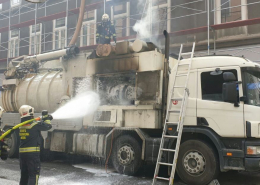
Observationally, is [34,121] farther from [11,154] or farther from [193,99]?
[11,154]

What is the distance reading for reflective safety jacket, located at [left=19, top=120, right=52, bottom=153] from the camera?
4.84 m

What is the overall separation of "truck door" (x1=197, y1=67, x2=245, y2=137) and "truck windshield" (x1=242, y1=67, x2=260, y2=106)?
0.11 meters

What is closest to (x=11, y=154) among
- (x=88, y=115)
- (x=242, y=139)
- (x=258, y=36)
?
(x=88, y=115)

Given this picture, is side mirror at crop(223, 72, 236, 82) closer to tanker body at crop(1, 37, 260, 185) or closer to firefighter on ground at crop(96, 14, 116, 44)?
tanker body at crop(1, 37, 260, 185)

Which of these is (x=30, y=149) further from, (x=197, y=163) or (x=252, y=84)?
(x=252, y=84)

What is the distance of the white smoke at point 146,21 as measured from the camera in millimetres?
12593

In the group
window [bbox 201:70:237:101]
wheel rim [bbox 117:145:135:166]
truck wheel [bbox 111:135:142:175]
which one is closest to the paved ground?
truck wheel [bbox 111:135:142:175]

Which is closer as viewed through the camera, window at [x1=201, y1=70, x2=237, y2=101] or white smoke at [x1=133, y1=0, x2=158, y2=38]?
window at [x1=201, y1=70, x2=237, y2=101]

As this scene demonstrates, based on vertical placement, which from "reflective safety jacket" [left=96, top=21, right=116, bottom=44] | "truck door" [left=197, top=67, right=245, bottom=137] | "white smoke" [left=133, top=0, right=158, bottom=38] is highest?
"white smoke" [left=133, top=0, right=158, bottom=38]

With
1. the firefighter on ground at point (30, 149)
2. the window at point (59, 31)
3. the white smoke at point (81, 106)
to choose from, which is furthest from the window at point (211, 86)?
the window at point (59, 31)

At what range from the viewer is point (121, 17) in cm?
1514

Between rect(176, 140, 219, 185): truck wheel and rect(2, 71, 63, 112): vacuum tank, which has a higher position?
rect(2, 71, 63, 112): vacuum tank

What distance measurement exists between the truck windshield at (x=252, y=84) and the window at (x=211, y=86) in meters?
0.28

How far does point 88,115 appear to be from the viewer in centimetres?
752
